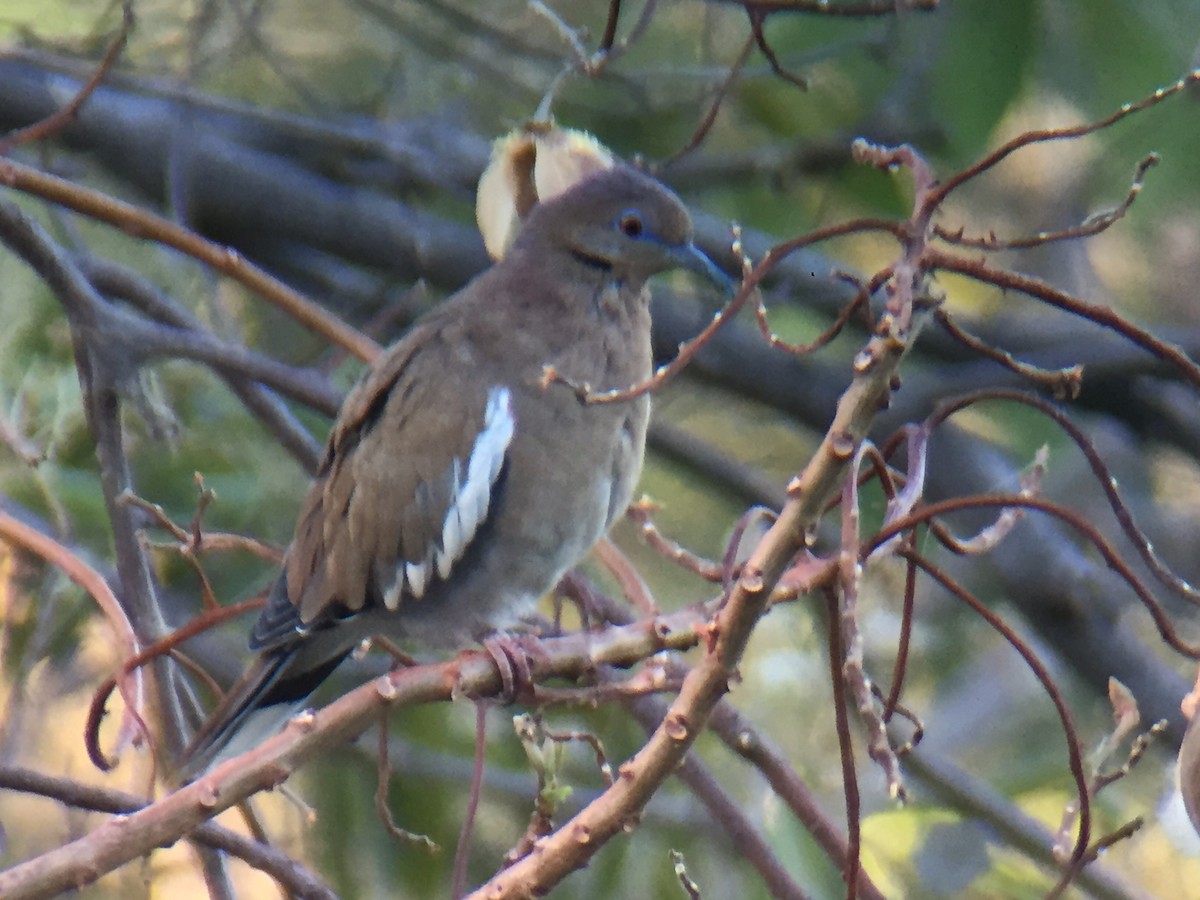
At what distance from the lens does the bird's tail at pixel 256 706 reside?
2.62 m

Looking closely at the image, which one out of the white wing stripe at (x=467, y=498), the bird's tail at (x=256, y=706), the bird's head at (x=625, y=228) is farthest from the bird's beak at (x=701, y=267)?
the bird's tail at (x=256, y=706)

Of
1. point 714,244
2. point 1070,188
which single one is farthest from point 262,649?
point 1070,188

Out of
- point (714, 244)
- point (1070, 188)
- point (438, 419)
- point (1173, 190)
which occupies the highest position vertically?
point (1070, 188)

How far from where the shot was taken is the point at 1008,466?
3889 millimetres

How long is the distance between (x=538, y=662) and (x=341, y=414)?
0.83 meters

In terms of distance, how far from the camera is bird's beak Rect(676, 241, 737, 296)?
9.22 feet

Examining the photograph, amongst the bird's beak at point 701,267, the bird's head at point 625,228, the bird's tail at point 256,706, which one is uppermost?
the bird's head at point 625,228

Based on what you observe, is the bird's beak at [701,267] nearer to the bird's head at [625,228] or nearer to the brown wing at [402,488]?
the bird's head at [625,228]

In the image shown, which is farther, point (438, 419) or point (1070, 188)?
point (1070, 188)

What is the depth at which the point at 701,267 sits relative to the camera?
2822mm

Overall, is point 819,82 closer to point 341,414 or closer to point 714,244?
point 714,244

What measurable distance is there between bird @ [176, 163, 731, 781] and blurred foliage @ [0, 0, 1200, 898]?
53 cm

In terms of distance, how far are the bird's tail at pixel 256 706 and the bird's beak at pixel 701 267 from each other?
88 centimetres

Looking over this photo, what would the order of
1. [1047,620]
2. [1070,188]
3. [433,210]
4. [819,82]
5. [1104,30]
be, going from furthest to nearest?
[1070,188] < [433,210] < [819,82] < [1047,620] < [1104,30]
